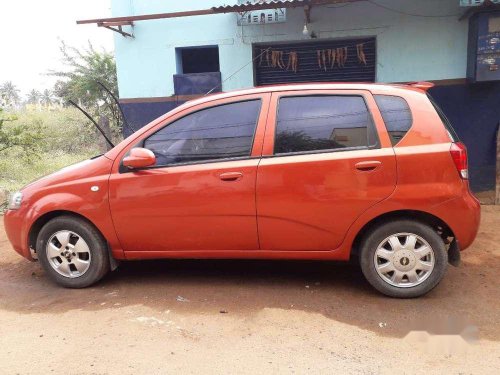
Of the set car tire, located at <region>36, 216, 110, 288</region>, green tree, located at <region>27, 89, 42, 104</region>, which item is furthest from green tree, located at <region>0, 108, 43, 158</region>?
green tree, located at <region>27, 89, 42, 104</region>

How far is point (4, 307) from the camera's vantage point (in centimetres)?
383

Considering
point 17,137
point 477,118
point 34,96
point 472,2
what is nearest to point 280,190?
point 472,2

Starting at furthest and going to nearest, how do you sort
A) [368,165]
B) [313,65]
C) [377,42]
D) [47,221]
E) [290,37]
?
[313,65] < [290,37] < [377,42] < [47,221] < [368,165]

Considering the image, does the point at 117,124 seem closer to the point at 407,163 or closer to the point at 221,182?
the point at 221,182

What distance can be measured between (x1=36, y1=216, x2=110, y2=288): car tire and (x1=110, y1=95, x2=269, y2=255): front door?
0.88 ft

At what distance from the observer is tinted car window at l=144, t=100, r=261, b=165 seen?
12.3 feet

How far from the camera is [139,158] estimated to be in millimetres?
3680

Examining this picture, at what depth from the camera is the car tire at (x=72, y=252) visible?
393cm

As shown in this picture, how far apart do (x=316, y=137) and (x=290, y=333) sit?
1546 mm

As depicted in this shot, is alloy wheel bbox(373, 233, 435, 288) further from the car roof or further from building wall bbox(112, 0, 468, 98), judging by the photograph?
building wall bbox(112, 0, 468, 98)

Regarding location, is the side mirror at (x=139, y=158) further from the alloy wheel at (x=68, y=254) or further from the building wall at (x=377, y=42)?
the building wall at (x=377, y=42)

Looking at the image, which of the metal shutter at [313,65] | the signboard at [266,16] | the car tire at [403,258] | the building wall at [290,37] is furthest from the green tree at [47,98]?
the car tire at [403,258]

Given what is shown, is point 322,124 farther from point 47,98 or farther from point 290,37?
point 47,98

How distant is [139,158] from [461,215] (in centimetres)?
262
